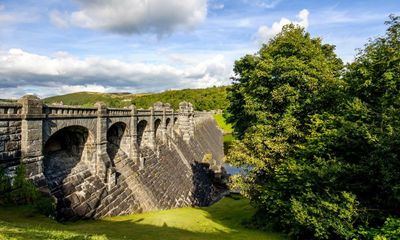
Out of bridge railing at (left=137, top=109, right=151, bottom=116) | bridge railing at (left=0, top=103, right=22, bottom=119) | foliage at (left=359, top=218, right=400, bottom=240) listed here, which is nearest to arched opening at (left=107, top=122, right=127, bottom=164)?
bridge railing at (left=137, top=109, right=151, bottom=116)

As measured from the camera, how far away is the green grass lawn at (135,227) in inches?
370

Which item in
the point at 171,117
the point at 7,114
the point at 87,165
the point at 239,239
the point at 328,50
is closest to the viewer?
the point at 7,114

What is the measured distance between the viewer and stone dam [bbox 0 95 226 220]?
1289 cm

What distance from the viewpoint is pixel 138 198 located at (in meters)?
22.8

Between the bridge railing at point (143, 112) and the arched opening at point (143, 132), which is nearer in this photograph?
the bridge railing at point (143, 112)

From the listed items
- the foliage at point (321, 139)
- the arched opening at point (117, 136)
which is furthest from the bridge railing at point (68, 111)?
the foliage at point (321, 139)

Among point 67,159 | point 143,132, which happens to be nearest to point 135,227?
point 67,159

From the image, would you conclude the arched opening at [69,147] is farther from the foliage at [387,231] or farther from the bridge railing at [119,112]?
the foliage at [387,231]

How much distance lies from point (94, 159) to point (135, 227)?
18.5 feet

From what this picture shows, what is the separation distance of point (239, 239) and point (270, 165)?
6024 mm

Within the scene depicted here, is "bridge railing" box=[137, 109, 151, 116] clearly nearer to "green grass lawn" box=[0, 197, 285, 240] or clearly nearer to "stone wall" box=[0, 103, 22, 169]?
"green grass lawn" box=[0, 197, 285, 240]

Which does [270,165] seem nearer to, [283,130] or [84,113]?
[283,130]

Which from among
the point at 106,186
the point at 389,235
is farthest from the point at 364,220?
the point at 106,186

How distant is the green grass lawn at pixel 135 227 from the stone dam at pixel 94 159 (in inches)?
56.9
